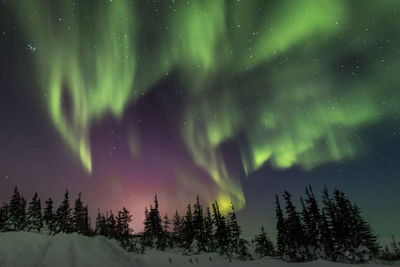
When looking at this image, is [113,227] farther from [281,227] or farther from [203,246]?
[281,227]

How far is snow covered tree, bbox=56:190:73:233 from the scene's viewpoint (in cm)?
7062

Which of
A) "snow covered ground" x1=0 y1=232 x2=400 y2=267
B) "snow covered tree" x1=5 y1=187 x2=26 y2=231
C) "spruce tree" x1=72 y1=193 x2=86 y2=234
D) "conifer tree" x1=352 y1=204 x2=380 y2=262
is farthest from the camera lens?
"spruce tree" x1=72 y1=193 x2=86 y2=234

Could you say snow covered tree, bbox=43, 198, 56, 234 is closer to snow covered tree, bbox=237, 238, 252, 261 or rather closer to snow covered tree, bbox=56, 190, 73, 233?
snow covered tree, bbox=56, 190, 73, 233

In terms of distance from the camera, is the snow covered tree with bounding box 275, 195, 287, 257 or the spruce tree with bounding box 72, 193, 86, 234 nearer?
the snow covered tree with bounding box 275, 195, 287, 257

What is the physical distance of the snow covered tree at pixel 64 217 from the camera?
70.6m

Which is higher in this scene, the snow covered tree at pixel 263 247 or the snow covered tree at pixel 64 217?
the snow covered tree at pixel 64 217

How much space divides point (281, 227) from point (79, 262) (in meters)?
44.0

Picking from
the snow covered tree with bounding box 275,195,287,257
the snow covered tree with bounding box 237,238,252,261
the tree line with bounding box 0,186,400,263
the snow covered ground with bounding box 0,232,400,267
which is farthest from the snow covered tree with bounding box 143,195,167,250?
the snow covered ground with bounding box 0,232,400,267

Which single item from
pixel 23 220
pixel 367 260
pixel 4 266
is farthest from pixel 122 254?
pixel 23 220

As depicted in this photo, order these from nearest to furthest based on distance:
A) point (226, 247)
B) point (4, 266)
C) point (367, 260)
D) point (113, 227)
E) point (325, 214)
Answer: point (4, 266), point (367, 260), point (325, 214), point (226, 247), point (113, 227)

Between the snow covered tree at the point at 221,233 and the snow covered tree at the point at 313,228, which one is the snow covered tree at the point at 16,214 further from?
the snow covered tree at the point at 313,228

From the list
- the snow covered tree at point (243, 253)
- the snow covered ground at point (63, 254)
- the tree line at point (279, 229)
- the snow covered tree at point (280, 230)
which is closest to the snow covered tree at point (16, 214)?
the tree line at point (279, 229)

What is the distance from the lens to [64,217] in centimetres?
7175

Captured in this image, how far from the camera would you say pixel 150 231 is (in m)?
68.8
